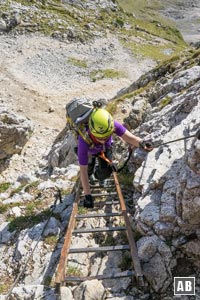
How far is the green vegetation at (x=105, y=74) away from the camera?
4709 centimetres

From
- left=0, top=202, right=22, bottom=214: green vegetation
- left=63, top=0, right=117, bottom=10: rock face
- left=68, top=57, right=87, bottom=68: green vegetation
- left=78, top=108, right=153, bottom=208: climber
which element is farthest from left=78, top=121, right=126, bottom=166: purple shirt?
left=63, top=0, right=117, bottom=10: rock face

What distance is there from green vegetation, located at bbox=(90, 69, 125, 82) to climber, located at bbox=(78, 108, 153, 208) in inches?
1468

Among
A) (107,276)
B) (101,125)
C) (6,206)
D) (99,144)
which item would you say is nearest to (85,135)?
(99,144)

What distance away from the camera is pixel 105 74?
48375 millimetres

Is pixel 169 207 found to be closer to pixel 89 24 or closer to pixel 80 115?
pixel 80 115

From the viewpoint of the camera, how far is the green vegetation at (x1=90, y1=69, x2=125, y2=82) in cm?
4709

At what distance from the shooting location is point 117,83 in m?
45.2

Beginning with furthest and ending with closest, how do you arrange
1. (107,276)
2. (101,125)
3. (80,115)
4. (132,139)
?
(80,115) → (132,139) → (101,125) → (107,276)

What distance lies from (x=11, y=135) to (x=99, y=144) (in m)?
17.4

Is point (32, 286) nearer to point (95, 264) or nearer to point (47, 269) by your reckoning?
point (47, 269)

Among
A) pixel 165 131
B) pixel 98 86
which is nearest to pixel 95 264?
pixel 165 131

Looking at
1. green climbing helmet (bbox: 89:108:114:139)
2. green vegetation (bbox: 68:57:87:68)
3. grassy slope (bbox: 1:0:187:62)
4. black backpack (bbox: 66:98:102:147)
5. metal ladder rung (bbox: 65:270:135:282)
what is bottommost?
metal ladder rung (bbox: 65:270:135:282)

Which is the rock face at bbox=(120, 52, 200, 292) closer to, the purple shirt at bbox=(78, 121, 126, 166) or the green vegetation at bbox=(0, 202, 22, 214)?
the purple shirt at bbox=(78, 121, 126, 166)

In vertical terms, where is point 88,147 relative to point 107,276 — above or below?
above
